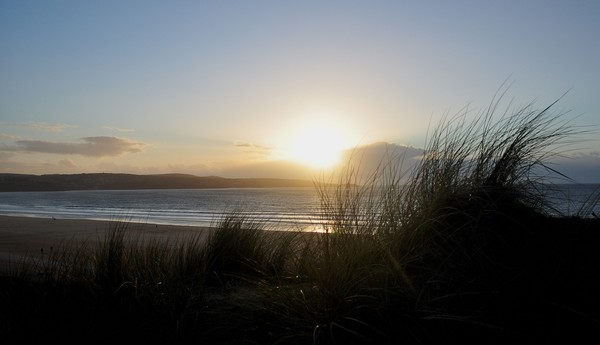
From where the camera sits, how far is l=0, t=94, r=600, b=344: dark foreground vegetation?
2.79m

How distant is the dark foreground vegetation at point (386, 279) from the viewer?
2.79 meters

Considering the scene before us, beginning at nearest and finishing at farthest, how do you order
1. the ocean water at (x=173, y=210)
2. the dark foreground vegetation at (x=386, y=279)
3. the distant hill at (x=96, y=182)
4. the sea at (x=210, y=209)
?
the dark foreground vegetation at (x=386, y=279)
the sea at (x=210, y=209)
the ocean water at (x=173, y=210)
the distant hill at (x=96, y=182)

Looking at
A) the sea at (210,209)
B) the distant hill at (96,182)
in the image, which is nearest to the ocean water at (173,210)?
the sea at (210,209)

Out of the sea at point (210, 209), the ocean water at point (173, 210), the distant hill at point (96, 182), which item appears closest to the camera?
the sea at point (210, 209)

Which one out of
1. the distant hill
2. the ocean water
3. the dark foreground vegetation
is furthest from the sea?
the distant hill

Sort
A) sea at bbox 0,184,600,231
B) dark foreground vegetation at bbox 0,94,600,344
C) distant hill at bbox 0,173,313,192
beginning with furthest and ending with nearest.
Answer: distant hill at bbox 0,173,313,192 < sea at bbox 0,184,600,231 < dark foreground vegetation at bbox 0,94,600,344

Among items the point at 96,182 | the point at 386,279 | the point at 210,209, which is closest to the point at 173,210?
the point at 210,209

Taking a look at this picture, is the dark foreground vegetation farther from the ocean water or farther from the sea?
the ocean water

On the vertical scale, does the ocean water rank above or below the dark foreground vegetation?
below

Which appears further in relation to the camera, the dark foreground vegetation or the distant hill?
the distant hill

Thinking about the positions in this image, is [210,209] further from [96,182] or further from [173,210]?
[96,182]

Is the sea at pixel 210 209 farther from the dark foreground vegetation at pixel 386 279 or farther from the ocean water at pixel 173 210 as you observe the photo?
the dark foreground vegetation at pixel 386 279

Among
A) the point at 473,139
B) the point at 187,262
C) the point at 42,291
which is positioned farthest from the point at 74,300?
the point at 473,139

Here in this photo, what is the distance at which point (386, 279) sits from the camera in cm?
319
